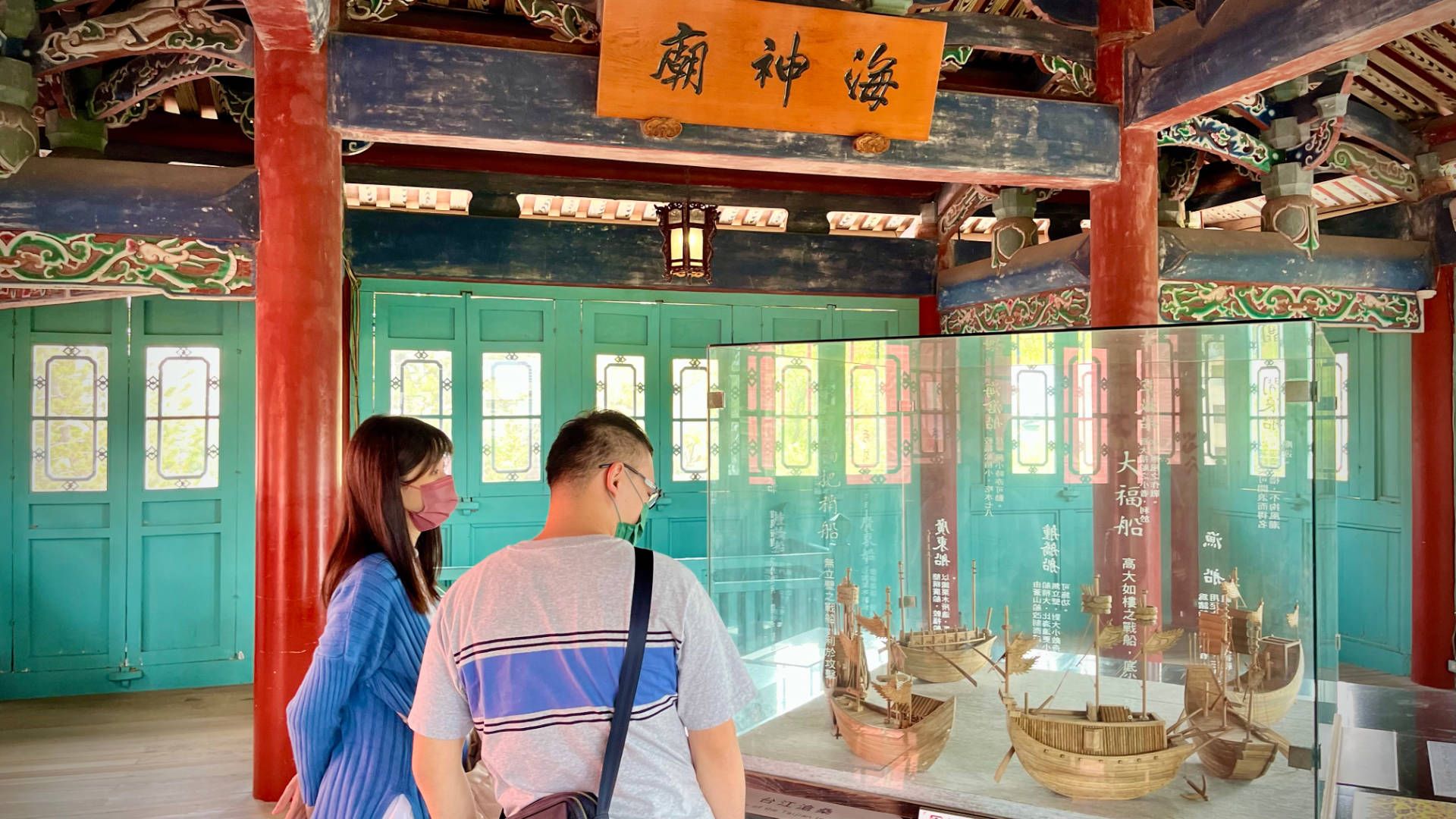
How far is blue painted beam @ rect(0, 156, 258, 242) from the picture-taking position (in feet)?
12.7

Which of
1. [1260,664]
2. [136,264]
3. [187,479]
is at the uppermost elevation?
[136,264]

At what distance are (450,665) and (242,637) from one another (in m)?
4.96

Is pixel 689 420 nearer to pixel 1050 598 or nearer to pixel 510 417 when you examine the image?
pixel 510 417

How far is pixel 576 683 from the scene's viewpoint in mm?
1508

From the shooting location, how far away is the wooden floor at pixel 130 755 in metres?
3.90

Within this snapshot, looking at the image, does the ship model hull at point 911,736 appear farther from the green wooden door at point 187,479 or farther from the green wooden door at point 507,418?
the green wooden door at point 187,479

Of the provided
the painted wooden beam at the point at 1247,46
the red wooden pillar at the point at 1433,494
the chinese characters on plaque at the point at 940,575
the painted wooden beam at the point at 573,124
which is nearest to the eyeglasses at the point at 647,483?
the chinese characters on plaque at the point at 940,575

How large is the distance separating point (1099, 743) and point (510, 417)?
462 centimetres

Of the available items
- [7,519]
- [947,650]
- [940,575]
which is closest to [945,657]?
[947,650]

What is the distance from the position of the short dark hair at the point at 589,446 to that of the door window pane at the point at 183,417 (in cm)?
487

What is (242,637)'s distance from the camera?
585 centimetres

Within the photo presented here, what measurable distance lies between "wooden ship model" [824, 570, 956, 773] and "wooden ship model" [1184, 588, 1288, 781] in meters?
0.60

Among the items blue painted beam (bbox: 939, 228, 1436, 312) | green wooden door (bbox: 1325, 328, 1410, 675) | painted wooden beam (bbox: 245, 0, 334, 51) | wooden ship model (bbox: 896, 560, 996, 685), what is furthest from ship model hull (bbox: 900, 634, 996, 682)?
green wooden door (bbox: 1325, 328, 1410, 675)

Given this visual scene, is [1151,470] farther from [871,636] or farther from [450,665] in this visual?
[450,665]
